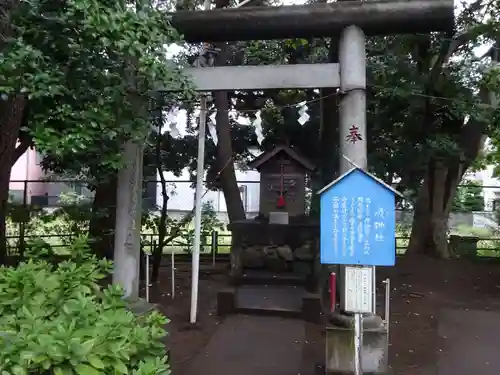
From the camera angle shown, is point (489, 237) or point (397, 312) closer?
point (397, 312)

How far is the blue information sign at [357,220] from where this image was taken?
13.7 ft

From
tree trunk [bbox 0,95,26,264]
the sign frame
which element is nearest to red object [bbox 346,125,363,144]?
the sign frame

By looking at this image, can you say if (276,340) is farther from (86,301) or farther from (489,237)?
(489,237)

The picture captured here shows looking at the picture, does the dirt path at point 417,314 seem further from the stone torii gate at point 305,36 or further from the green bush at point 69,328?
the green bush at point 69,328

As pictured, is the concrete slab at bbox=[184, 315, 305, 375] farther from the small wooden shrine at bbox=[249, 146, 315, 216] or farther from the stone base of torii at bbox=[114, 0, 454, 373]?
the small wooden shrine at bbox=[249, 146, 315, 216]

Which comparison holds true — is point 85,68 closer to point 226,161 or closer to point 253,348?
point 253,348

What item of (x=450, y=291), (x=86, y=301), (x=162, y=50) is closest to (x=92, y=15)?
(x=162, y=50)

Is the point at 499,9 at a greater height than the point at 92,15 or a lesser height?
greater

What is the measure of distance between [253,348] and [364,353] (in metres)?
1.73

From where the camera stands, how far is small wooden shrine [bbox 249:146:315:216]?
949 centimetres

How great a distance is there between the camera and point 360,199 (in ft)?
14.1

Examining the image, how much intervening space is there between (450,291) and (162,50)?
829cm

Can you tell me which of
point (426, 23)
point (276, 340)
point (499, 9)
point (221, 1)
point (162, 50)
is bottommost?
point (276, 340)

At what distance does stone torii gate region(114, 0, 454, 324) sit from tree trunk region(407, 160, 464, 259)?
6.87m
